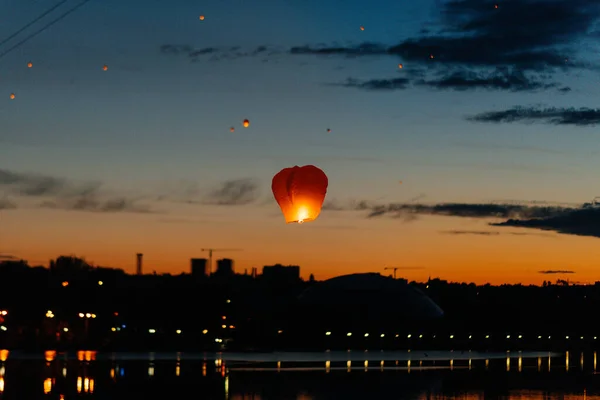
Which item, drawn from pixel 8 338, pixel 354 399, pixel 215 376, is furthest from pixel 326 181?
pixel 8 338

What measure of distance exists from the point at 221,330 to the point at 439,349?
121ft

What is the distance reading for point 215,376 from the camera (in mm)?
78000

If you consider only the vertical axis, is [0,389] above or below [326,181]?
below

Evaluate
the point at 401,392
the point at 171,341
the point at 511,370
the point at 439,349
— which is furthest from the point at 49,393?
the point at 439,349

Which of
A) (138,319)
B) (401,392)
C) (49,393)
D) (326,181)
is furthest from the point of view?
(138,319)

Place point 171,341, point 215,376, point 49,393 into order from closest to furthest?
point 49,393
point 215,376
point 171,341

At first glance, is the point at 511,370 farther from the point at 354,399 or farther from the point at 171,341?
the point at 171,341

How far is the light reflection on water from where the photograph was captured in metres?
60.4

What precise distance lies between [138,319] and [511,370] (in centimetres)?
9661

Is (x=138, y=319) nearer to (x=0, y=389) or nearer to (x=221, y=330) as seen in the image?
(x=221, y=330)

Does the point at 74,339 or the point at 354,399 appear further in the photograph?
the point at 74,339

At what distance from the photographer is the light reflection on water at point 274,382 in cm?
6041

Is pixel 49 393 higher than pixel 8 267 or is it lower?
lower

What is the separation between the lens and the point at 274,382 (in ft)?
242
